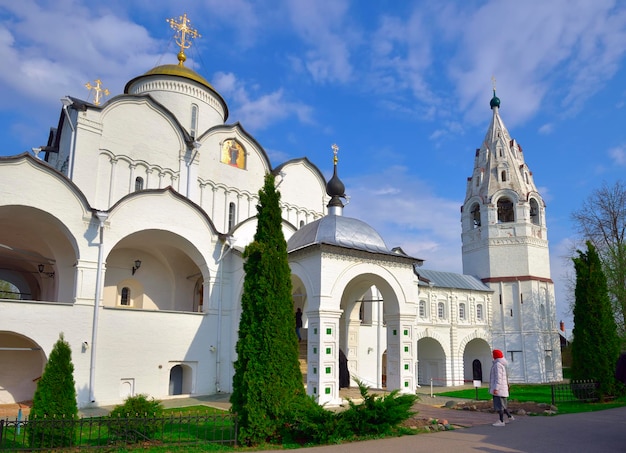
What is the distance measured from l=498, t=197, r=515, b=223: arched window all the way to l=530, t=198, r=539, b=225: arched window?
3.83 feet

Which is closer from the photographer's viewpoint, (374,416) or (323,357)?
(374,416)

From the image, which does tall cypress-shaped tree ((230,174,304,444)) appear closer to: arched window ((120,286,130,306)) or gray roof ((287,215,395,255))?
gray roof ((287,215,395,255))

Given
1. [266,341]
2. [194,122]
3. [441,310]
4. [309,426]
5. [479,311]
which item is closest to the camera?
[309,426]

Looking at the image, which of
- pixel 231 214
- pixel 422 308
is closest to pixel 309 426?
pixel 231 214

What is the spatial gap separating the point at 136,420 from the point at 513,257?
23629 mm

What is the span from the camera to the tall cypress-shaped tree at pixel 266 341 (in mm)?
7676

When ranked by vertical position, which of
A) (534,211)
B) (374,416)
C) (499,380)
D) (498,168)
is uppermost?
(498,168)

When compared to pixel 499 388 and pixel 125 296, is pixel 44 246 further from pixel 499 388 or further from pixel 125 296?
pixel 499 388

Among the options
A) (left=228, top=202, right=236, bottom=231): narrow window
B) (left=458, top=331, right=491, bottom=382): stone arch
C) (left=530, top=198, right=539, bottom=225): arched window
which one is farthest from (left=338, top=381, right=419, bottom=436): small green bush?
(left=530, top=198, right=539, bottom=225): arched window

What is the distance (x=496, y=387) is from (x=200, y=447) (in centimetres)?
529

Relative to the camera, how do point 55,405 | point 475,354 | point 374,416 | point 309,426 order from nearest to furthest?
1. point 55,405
2. point 309,426
3. point 374,416
4. point 475,354

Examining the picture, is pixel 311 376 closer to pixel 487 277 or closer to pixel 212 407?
pixel 212 407

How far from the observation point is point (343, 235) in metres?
13.3

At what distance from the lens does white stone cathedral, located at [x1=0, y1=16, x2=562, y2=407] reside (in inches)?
510
